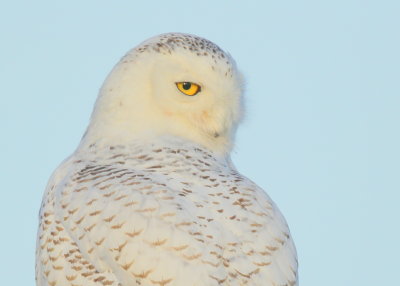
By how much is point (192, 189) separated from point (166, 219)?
14.3 inches

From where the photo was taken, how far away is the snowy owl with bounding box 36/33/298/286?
5.79 meters

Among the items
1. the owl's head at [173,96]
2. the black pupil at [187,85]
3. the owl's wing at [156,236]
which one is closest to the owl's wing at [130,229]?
the owl's wing at [156,236]

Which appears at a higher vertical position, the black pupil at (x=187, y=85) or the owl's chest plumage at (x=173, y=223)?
the black pupil at (x=187, y=85)

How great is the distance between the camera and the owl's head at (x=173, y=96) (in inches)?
273

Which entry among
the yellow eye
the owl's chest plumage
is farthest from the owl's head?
the owl's chest plumage

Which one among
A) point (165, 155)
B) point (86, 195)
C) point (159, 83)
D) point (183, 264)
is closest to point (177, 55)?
point (159, 83)

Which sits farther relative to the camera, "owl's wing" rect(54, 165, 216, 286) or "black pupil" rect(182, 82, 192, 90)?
"black pupil" rect(182, 82, 192, 90)

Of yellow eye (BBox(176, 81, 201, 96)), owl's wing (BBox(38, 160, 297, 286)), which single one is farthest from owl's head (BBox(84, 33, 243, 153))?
owl's wing (BBox(38, 160, 297, 286))

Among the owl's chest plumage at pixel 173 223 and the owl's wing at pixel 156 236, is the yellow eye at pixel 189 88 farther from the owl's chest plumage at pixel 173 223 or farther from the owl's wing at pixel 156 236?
the owl's wing at pixel 156 236

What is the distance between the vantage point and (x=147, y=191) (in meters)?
6.06

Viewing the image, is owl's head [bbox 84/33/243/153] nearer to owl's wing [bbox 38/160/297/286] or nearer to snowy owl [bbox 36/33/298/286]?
snowy owl [bbox 36/33/298/286]

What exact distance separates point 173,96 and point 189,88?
0.10 m

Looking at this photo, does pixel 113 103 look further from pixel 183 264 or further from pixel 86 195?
pixel 183 264

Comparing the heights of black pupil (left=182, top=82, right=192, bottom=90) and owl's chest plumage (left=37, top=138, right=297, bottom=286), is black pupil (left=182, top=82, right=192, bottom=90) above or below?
above
